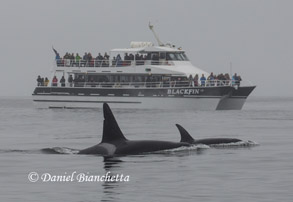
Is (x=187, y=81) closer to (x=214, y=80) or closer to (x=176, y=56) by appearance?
(x=214, y=80)

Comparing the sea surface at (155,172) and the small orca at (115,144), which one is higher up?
the small orca at (115,144)

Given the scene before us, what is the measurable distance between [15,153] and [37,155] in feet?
4.73

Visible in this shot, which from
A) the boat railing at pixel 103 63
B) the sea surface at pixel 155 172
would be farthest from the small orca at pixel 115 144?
the boat railing at pixel 103 63

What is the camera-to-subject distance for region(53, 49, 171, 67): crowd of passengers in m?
81.5

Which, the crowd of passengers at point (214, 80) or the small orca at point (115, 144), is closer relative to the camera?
the small orca at point (115, 144)

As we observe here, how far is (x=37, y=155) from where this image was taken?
3203cm

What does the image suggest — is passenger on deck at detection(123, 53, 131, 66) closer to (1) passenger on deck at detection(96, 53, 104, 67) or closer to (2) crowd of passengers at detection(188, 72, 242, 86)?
(1) passenger on deck at detection(96, 53, 104, 67)

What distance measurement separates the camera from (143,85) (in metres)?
80.9

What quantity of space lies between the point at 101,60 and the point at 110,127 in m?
54.2

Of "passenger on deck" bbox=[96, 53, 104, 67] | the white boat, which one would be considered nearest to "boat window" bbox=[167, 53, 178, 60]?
the white boat

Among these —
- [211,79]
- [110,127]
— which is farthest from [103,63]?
[110,127]

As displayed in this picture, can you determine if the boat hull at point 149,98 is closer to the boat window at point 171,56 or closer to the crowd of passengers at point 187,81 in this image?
the crowd of passengers at point 187,81

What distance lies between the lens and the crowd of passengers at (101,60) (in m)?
81.5

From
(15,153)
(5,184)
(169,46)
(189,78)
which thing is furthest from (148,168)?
(169,46)
